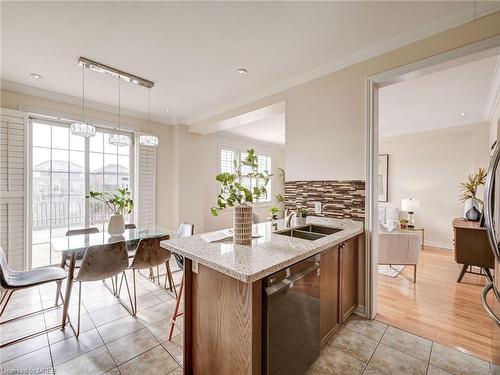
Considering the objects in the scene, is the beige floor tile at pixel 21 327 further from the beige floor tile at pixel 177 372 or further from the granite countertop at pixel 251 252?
the granite countertop at pixel 251 252

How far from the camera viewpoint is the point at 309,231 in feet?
8.07

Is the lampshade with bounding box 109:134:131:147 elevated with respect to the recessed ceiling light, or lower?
lower

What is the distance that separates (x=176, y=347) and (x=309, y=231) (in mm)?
1639

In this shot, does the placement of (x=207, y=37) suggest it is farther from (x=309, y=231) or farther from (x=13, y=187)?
(x=13, y=187)

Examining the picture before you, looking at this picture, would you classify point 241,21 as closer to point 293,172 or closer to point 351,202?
point 293,172

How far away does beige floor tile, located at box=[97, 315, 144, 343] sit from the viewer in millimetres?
1988

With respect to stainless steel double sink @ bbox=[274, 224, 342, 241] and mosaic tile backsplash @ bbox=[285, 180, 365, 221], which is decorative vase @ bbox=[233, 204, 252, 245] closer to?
stainless steel double sink @ bbox=[274, 224, 342, 241]

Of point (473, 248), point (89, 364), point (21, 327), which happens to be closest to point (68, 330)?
point (21, 327)

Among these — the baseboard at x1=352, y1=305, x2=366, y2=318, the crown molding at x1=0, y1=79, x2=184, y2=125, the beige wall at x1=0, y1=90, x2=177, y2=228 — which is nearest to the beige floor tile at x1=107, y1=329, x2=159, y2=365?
the baseboard at x1=352, y1=305, x2=366, y2=318

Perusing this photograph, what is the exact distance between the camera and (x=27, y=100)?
121 inches

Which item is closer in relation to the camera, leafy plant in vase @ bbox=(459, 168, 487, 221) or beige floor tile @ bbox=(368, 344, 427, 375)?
beige floor tile @ bbox=(368, 344, 427, 375)

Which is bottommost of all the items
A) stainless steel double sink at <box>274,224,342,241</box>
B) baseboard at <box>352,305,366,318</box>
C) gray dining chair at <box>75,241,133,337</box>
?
baseboard at <box>352,305,366,318</box>

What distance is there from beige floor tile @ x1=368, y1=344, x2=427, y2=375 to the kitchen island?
35 cm

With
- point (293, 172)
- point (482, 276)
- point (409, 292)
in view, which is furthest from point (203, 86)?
point (482, 276)
